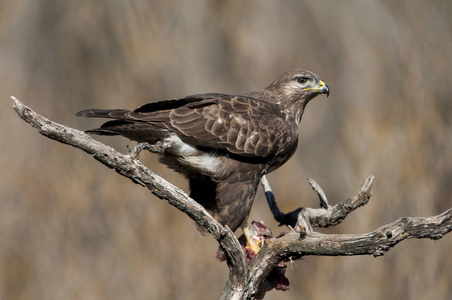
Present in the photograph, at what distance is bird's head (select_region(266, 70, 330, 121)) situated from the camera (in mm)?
5617

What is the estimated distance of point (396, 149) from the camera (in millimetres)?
9305

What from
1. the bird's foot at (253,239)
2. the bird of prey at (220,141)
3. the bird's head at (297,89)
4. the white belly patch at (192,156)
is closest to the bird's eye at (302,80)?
the bird's head at (297,89)

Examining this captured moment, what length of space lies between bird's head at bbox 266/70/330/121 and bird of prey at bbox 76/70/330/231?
1.16 ft

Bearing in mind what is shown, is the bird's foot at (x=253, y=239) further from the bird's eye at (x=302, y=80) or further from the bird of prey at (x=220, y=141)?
the bird's eye at (x=302, y=80)

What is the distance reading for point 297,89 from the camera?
563 centimetres

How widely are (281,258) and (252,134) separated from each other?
1.12 metres

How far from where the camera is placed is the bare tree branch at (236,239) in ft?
11.3

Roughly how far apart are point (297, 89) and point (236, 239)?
81.7 inches

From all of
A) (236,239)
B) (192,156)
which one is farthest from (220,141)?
(236,239)

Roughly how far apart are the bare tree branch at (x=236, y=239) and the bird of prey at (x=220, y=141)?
55cm

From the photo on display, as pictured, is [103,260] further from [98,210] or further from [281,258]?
Answer: [281,258]

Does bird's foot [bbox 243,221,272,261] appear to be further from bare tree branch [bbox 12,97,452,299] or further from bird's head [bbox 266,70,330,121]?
bird's head [bbox 266,70,330,121]

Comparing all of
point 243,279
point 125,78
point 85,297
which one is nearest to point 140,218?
point 85,297

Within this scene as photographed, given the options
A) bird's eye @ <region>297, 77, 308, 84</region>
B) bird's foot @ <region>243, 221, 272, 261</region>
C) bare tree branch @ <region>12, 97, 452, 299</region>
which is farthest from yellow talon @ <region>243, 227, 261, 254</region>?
bird's eye @ <region>297, 77, 308, 84</region>
